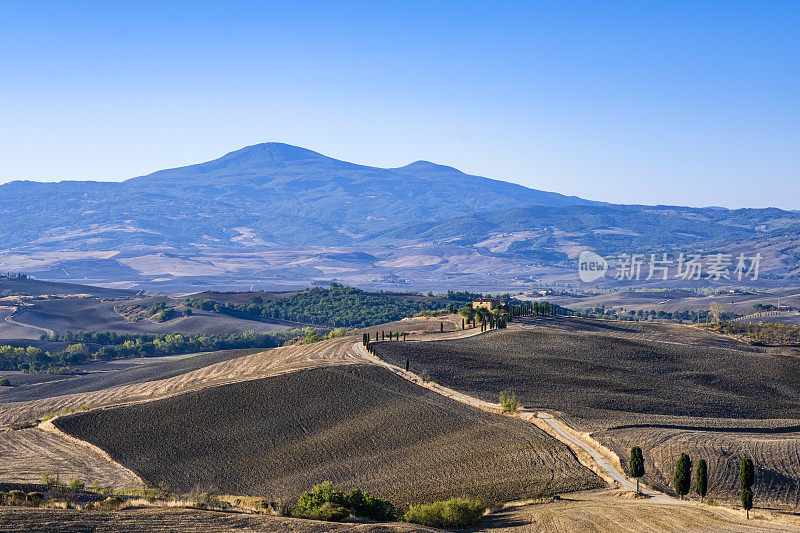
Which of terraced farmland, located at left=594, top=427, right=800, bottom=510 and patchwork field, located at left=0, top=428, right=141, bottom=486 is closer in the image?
terraced farmland, located at left=594, top=427, right=800, bottom=510

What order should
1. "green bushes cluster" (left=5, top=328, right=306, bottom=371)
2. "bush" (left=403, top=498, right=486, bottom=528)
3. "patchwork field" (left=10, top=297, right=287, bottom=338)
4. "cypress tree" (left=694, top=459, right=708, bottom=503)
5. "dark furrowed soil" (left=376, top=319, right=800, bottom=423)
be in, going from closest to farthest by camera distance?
"bush" (left=403, top=498, right=486, bottom=528) < "cypress tree" (left=694, top=459, right=708, bottom=503) < "dark furrowed soil" (left=376, top=319, right=800, bottom=423) < "green bushes cluster" (left=5, top=328, right=306, bottom=371) < "patchwork field" (left=10, top=297, right=287, bottom=338)

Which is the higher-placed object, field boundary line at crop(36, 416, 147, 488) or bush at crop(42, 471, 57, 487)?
bush at crop(42, 471, 57, 487)

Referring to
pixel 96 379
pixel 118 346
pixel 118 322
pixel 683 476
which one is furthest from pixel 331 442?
pixel 118 322

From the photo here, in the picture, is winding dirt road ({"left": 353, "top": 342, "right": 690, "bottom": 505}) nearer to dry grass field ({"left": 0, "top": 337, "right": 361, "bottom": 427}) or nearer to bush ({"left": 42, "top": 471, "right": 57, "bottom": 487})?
dry grass field ({"left": 0, "top": 337, "right": 361, "bottom": 427})

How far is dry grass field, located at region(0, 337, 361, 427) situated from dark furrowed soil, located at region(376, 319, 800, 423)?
594 centimetres

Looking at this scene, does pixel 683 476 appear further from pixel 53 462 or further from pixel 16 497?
pixel 53 462

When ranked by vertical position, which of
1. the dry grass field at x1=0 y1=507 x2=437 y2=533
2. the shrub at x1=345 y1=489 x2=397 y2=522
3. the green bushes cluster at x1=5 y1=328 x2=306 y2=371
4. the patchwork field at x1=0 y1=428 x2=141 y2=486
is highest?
the dry grass field at x1=0 y1=507 x2=437 y2=533

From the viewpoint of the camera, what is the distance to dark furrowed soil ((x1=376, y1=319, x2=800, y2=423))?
6384 cm

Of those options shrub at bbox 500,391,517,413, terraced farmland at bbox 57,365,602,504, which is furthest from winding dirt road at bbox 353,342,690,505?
terraced farmland at bbox 57,365,602,504

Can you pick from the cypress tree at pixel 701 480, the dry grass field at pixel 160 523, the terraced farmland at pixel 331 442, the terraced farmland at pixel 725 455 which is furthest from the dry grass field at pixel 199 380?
the cypress tree at pixel 701 480

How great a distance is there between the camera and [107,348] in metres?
140

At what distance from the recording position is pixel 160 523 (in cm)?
3095

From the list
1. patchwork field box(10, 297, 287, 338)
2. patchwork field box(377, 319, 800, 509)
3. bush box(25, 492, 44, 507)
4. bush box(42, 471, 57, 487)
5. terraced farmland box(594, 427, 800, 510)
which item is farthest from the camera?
patchwork field box(10, 297, 287, 338)

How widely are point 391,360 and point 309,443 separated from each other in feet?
82.6
